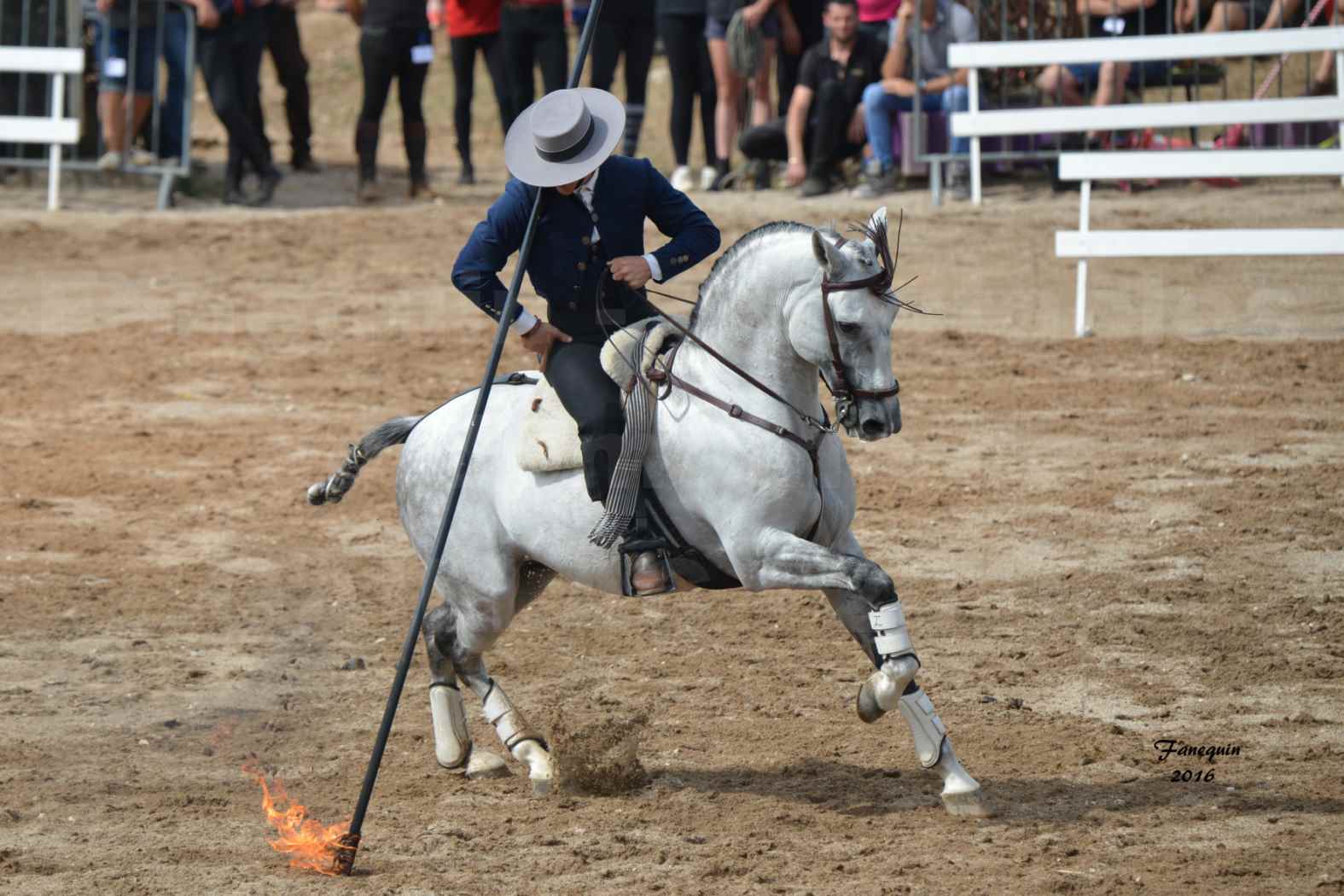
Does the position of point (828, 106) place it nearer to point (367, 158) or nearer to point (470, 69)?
point (470, 69)

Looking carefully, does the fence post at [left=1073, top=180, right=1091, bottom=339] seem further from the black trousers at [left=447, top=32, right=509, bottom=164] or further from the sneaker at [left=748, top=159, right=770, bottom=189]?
the black trousers at [left=447, top=32, right=509, bottom=164]

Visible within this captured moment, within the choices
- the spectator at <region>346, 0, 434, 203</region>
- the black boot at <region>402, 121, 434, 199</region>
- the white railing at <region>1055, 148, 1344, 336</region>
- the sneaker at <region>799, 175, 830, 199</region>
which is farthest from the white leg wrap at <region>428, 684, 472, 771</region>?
the black boot at <region>402, 121, 434, 199</region>

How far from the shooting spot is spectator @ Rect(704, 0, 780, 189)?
1661 centimetres

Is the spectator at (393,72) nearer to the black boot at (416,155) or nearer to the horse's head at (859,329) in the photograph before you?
the black boot at (416,155)

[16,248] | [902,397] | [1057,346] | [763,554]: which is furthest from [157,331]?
[763,554]

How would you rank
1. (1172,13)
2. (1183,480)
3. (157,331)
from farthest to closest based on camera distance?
(1172,13) < (157,331) < (1183,480)

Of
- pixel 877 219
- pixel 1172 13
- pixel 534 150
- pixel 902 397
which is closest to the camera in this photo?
pixel 877 219

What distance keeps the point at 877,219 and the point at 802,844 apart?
2113 millimetres

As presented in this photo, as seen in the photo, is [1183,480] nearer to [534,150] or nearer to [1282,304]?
[1282,304]

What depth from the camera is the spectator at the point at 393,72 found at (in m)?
17.0

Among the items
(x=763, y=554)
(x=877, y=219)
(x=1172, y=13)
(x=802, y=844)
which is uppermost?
(x=1172, y=13)

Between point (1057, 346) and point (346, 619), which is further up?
point (1057, 346)

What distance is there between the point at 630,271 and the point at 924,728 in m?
1.90

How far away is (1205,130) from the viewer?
706 inches
